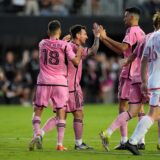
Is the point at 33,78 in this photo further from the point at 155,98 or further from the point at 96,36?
the point at 155,98

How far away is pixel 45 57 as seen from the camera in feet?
46.3

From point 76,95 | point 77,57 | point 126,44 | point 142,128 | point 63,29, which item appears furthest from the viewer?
point 63,29

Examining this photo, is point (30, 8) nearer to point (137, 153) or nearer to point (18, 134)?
point (18, 134)

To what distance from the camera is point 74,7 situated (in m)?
34.1

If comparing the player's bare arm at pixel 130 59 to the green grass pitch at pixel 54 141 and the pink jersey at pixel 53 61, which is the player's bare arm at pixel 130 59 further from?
the green grass pitch at pixel 54 141

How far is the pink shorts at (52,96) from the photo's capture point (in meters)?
14.0

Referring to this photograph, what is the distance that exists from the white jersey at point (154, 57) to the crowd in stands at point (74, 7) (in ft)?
66.2

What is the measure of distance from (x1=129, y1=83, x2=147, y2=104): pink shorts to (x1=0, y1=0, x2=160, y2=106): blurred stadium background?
1756 cm

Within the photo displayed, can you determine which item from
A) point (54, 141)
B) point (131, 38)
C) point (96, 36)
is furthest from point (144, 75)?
point (54, 141)

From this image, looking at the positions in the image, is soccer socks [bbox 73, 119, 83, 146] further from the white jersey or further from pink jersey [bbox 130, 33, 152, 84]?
the white jersey

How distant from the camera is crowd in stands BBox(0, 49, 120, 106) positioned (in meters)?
31.8

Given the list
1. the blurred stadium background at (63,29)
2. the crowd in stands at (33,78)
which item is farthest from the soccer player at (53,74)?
the blurred stadium background at (63,29)

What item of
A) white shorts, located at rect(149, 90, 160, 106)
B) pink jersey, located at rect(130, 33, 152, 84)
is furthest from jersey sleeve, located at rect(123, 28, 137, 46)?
white shorts, located at rect(149, 90, 160, 106)

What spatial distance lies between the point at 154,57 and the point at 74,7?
21501 millimetres
